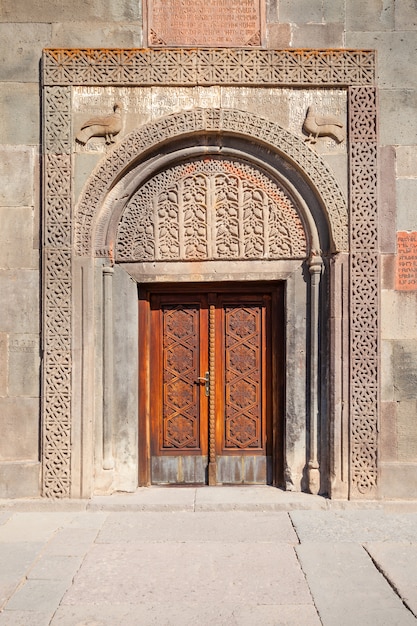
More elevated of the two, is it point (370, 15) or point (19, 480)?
point (370, 15)

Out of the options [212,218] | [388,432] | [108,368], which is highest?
[212,218]

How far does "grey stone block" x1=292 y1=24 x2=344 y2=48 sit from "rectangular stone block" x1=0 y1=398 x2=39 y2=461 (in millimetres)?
4069

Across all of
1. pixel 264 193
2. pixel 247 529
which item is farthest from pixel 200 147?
pixel 247 529

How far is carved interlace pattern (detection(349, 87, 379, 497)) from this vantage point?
555 centimetres

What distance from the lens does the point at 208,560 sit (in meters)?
4.28

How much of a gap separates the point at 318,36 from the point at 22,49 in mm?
2704

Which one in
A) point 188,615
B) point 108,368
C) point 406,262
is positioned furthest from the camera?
point 108,368

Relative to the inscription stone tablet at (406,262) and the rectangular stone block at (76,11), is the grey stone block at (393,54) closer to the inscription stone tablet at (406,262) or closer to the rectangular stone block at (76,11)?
the inscription stone tablet at (406,262)

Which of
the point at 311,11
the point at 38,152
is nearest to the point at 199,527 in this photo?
the point at 38,152

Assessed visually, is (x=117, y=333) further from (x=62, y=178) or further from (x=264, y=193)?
(x=264, y=193)

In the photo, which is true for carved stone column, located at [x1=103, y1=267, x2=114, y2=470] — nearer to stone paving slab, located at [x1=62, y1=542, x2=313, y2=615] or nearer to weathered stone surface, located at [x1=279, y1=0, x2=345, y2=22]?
stone paving slab, located at [x1=62, y1=542, x2=313, y2=615]

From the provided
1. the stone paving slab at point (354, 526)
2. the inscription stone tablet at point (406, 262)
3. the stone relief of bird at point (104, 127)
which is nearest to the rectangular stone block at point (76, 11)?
the stone relief of bird at point (104, 127)

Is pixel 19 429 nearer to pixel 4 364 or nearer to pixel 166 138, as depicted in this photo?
pixel 4 364

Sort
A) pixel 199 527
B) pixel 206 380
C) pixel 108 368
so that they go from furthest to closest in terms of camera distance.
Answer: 1. pixel 206 380
2. pixel 108 368
3. pixel 199 527
